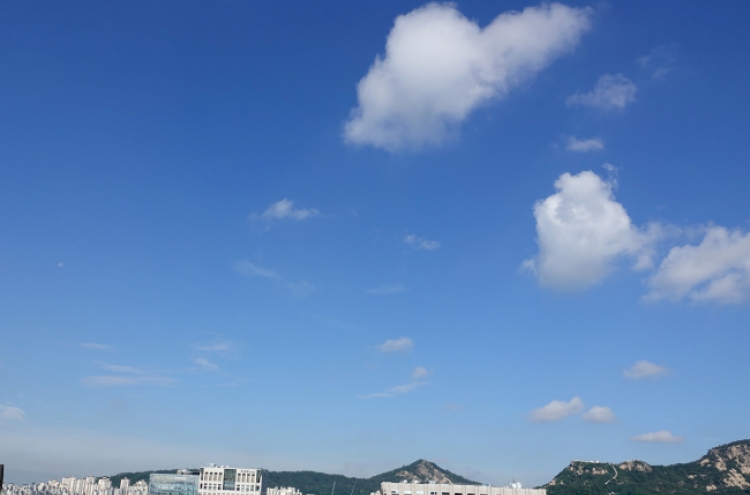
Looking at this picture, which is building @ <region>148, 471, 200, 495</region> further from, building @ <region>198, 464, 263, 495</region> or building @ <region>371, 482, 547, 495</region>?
building @ <region>371, 482, 547, 495</region>

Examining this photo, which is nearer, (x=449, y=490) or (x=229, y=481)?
(x=449, y=490)

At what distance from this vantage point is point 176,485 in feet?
537

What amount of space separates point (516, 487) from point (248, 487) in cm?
6624

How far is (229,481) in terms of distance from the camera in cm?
16188

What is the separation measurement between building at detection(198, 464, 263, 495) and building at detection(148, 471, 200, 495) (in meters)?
2.13

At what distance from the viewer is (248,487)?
6309 inches

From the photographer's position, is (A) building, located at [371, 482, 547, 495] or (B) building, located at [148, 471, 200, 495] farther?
(B) building, located at [148, 471, 200, 495]

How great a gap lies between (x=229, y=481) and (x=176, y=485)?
14204mm

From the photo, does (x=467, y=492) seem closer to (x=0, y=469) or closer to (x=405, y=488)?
(x=405, y=488)

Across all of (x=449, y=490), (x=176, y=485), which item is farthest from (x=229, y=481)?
(x=449, y=490)

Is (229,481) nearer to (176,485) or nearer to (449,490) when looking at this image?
(176,485)

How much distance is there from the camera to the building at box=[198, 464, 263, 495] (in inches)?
6304

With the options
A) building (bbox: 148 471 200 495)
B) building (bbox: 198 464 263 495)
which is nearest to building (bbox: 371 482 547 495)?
building (bbox: 198 464 263 495)

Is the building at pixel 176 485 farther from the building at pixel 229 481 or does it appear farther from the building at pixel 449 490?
the building at pixel 449 490
